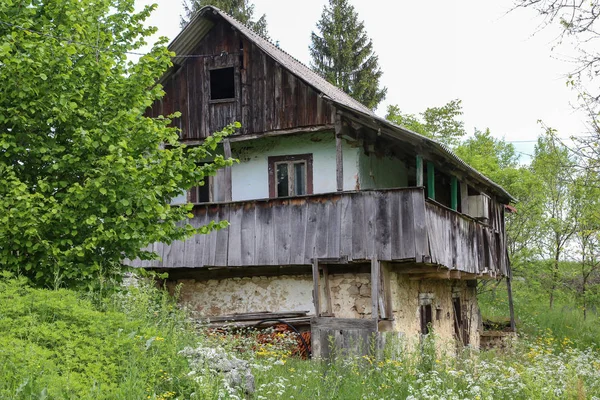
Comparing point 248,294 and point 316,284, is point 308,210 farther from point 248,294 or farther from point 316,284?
point 248,294

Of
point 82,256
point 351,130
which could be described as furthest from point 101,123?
point 351,130

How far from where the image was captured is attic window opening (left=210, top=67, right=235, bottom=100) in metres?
17.3

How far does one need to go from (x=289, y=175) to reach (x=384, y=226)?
12.2ft

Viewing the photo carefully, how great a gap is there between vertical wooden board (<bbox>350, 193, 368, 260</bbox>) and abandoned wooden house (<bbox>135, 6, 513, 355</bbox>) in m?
0.02

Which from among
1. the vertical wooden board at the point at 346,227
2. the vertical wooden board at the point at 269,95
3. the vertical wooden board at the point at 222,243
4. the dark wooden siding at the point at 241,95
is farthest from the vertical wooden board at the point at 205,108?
the vertical wooden board at the point at 346,227

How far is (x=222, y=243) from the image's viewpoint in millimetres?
15273

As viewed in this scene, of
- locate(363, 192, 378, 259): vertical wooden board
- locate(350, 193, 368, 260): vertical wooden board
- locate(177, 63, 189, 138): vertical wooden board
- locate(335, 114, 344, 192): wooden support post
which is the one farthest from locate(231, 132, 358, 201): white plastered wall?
locate(363, 192, 378, 259): vertical wooden board

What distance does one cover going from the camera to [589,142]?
934cm

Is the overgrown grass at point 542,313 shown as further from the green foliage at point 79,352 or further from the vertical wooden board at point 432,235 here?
the green foliage at point 79,352

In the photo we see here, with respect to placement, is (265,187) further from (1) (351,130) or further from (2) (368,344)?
(2) (368,344)

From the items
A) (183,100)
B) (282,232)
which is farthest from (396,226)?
(183,100)

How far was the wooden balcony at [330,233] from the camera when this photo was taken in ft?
44.4

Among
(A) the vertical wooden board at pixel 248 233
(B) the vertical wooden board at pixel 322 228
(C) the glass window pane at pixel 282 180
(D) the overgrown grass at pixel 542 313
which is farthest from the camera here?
(D) the overgrown grass at pixel 542 313

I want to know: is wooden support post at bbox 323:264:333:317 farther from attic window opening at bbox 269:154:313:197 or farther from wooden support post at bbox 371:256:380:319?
attic window opening at bbox 269:154:313:197
